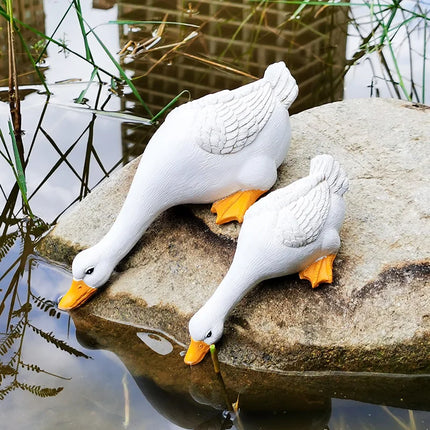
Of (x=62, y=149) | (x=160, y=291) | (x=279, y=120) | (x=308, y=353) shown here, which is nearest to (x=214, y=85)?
(x=62, y=149)

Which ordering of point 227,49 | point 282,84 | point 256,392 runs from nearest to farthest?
point 256,392 < point 282,84 < point 227,49

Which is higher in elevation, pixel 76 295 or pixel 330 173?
pixel 330 173

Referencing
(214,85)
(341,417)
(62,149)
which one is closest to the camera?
(341,417)

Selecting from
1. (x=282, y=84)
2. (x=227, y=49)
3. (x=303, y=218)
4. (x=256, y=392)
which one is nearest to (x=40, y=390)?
(x=256, y=392)

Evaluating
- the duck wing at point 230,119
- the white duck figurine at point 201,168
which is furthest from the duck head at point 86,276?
the duck wing at point 230,119

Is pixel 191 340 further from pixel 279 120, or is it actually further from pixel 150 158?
pixel 279 120

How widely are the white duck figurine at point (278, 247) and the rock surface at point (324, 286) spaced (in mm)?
78

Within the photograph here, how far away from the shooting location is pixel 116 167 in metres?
2.96

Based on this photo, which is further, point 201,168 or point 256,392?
point 201,168

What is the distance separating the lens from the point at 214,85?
353 cm

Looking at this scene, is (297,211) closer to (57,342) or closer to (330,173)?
(330,173)

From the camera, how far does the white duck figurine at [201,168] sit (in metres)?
2.13

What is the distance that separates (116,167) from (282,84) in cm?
92

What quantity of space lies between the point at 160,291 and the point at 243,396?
1.43 feet
